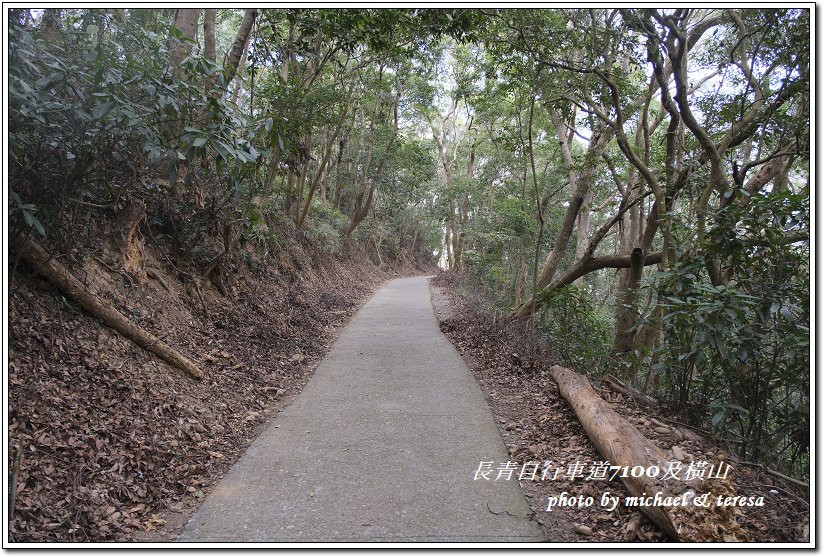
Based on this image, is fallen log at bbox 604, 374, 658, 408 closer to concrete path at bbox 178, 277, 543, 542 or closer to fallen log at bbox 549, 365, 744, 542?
fallen log at bbox 549, 365, 744, 542

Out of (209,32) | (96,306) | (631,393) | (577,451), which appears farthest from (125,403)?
(209,32)

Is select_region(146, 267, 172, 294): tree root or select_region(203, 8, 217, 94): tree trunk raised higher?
select_region(203, 8, 217, 94): tree trunk

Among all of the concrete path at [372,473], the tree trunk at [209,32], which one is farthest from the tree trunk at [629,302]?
the tree trunk at [209,32]

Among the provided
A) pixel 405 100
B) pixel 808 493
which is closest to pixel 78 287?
pixel 808 493

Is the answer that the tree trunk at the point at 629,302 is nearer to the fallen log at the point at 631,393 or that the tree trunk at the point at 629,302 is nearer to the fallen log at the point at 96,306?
the fallen log at the point at 631,393

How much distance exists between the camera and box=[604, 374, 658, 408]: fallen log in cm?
501

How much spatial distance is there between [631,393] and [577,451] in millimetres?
1543

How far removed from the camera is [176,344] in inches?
225

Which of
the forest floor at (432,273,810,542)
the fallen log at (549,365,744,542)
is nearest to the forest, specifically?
the forest floor at (432,273,810,542)

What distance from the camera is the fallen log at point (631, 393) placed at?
16.4ft

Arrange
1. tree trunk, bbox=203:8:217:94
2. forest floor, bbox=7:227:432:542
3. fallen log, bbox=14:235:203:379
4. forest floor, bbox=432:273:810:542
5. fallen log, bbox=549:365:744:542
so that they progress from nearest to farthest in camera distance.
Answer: fallen log, bbox=549:365:744:542
forest floor, bbox=432:273:810:542
forest floor, bbox=7:227:432:542
fallen log, bbox=14:235:203:379
tree trunk, bbox=203:8:217:94

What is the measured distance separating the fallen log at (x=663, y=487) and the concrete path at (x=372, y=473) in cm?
76

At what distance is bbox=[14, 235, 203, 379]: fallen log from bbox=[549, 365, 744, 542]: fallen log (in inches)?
170

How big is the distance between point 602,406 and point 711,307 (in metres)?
1.32
